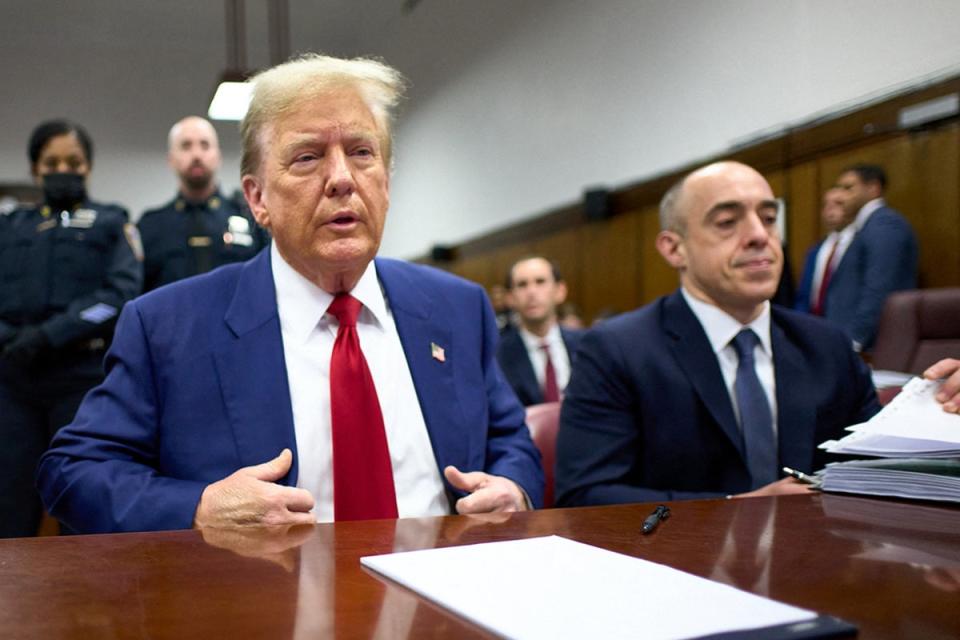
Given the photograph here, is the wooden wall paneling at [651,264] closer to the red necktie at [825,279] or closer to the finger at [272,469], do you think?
the red necktie at [825,279]

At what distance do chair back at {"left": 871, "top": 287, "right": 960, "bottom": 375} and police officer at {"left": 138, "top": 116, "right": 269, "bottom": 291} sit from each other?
8.44 feet

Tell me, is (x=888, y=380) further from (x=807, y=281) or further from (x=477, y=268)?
(x=477, y=268)

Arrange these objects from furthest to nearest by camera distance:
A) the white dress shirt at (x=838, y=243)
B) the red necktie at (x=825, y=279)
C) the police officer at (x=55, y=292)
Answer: the red necktie at (x=825, y=279) → the white dress shirt at (x=838, y=243) → the police officer at (x=55, y=292)

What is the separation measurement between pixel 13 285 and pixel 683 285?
2539 millimetres

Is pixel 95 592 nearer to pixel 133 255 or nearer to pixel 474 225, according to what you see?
pixel 133 255

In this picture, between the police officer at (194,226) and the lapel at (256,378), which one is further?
the police officer at (194,226)

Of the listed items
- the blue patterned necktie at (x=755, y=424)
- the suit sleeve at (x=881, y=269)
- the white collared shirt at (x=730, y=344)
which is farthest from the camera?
the suit sleeve at (x=881, y=269)

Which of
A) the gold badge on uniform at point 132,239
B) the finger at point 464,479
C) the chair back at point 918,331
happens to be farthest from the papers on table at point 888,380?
the gold badge on uniform at point 132,239

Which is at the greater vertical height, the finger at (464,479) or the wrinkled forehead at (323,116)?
the wrinkled forehead at (323,116)

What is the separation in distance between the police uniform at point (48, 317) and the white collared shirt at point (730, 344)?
7.14 feet

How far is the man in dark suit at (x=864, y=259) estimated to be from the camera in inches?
197

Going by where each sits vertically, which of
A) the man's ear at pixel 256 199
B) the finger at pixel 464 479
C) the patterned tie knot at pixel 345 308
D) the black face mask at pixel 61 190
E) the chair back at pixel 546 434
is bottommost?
the chair back at pixel 546 434

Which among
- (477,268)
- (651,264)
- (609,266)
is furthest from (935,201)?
(477,268)

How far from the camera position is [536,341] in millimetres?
5945
